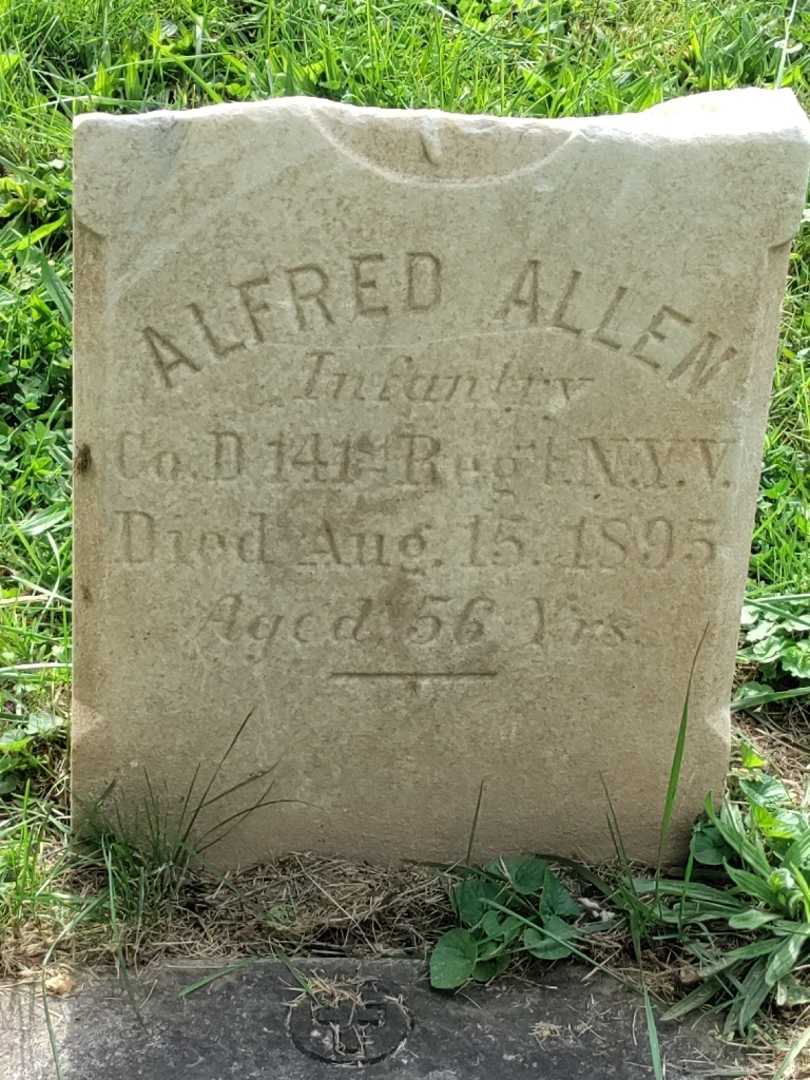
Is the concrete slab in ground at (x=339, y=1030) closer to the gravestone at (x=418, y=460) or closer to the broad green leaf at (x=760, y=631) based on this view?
the gravestone at (x=418, y=460)

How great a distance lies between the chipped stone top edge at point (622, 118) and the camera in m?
2.09

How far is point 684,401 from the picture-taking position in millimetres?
2289

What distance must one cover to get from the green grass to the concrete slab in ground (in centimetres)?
71

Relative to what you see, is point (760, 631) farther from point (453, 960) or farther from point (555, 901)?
point (453, 960)

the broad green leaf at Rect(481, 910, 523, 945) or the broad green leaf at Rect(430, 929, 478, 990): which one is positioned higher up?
the broad green leaf at Rect(481, 910, 523, 945)

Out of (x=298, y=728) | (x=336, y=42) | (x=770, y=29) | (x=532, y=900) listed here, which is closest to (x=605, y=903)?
(x=532, y=900)

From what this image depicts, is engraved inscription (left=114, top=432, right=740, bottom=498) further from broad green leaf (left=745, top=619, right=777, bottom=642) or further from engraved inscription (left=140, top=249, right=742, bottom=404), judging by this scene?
broad green leaf (left=745, top=619, right=777, bottom=642)

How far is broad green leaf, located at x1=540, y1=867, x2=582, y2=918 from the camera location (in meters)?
2.37

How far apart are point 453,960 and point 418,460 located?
724 mm

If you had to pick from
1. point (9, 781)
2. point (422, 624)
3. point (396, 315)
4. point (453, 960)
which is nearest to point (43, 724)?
point (9, 781)

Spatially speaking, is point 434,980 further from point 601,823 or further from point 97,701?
point 97,701

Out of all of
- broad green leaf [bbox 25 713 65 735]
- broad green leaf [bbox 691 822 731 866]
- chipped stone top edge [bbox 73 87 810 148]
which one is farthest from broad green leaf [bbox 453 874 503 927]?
chipped stone top edge [bbox 73 87 810 148]

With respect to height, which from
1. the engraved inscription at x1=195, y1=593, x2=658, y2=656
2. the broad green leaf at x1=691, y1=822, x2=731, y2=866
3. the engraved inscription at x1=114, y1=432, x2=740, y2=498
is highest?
the engraved inscription at x1=114, y1=432, x2=740, y2=498

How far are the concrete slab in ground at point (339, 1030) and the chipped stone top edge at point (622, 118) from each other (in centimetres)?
120
